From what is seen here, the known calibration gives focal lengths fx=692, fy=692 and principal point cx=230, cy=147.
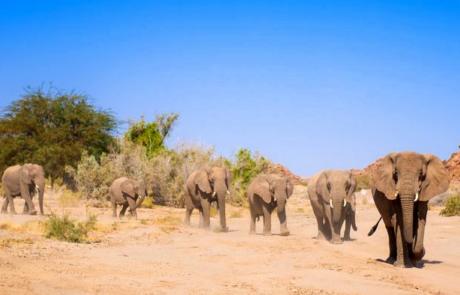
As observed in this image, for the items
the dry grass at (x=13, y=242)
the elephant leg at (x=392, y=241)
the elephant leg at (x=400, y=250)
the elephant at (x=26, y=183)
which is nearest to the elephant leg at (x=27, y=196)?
the elephant at (x=26, y=183)

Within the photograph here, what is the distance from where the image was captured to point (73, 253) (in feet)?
45.2

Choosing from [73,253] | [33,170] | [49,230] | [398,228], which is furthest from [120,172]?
[398,228]

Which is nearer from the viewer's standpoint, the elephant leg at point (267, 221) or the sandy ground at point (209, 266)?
the sandy ground at point (209, 266)

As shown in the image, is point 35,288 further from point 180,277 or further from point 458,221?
point 458,221

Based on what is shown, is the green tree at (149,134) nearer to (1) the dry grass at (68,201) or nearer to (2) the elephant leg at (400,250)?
(1) the dry grass at (68,201)

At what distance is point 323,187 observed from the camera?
18.2 m

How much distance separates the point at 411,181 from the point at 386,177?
46 cm

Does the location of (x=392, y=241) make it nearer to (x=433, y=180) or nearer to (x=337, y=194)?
(x=433, y=180)

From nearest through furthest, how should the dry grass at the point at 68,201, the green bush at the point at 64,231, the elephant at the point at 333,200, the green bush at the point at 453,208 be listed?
1. the green bush at the point at 64,231
2. the elephant at the point at 333,200
3. the green bush at the point at 453,208
4. the dry grass at the point at 68,201

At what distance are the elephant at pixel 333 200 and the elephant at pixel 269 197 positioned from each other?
3.58 ft

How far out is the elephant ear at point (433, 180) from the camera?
12.5 m

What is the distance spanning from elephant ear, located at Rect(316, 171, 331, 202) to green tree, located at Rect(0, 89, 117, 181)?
25412mm

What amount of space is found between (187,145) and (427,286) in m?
32.2

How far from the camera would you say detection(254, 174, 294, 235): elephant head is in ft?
65.3
